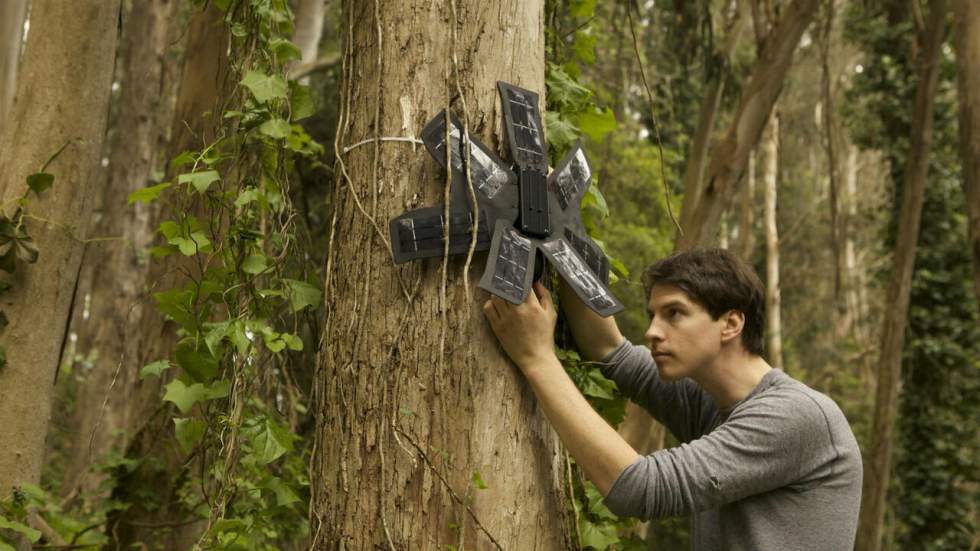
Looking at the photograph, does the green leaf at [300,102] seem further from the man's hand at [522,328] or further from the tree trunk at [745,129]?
the tree trunk at [745,129]

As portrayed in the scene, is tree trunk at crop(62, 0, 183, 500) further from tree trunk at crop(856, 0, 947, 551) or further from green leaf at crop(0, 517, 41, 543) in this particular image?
green leaf at crop(0, 517, 41, 543)

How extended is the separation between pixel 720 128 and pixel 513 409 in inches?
877

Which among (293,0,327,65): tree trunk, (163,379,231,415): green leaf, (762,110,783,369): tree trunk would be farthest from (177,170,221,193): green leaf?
(762,110,783,369): tree trunk

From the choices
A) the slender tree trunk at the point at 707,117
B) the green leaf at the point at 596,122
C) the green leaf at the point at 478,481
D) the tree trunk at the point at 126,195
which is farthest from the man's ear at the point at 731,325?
the tree trunk at the point at 126,195

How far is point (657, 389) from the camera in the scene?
323cm

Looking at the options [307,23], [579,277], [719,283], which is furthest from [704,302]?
[307,23]

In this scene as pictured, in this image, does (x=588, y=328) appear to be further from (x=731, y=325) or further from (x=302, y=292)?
(x=302, y=292)

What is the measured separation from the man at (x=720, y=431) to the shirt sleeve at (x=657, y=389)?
0.77ft

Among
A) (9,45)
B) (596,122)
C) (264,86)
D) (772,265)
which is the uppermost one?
(772,265)

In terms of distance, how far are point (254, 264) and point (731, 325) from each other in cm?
→ 139

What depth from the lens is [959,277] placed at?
1463cm

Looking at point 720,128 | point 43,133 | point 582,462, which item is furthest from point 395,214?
point 720,128

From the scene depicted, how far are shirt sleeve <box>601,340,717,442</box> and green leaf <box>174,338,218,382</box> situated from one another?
115cm

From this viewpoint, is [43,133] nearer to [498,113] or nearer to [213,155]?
[213,155]
